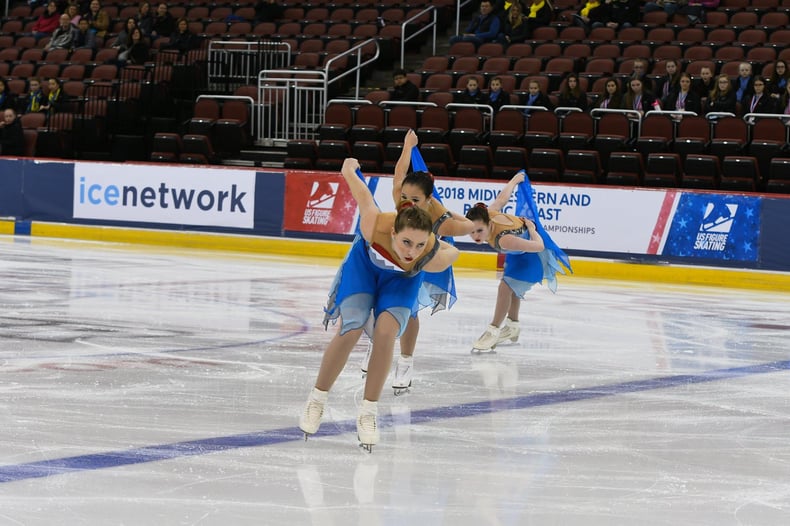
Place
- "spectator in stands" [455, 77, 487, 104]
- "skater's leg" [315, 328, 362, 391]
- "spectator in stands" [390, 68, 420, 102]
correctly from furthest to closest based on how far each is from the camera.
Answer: "spectator in stands" [390, 68, 420, 102] → "spectator in stands" [455, 77, 487, 104] → "skater's leg" [315, 328, 362, 391]

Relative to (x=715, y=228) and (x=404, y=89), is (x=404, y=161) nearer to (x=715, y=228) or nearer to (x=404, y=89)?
(x=715, y=228)

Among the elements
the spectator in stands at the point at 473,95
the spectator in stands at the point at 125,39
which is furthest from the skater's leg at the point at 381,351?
the spectator in stands at the point at 125,39

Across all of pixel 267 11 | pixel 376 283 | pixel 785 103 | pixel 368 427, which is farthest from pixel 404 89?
pixel 368 427

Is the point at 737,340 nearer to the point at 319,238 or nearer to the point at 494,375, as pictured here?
the point at 494,375

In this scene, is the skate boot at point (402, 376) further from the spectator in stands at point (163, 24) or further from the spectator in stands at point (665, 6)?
the spectator in stands at point (163, 24)

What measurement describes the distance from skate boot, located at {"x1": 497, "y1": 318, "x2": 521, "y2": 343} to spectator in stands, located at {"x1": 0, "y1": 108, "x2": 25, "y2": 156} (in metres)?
12.0

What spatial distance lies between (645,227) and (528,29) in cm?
610

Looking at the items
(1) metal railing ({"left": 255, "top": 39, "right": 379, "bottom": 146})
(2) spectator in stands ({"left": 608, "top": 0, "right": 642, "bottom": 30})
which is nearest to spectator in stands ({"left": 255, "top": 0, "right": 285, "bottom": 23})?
(1) metal railing ({"left": 255, "top": 39, "right": 379, "bottom": 146})

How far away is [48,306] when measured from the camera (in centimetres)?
978

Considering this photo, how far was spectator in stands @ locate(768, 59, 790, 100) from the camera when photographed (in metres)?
15.8

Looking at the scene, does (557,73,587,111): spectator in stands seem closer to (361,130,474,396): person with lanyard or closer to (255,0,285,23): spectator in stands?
(255,0,285,23): spectator in stands

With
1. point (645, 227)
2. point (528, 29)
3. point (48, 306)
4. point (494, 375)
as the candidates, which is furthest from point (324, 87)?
point (494, 375)

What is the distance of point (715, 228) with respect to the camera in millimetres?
14430

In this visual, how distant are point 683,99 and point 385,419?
37.2ft
